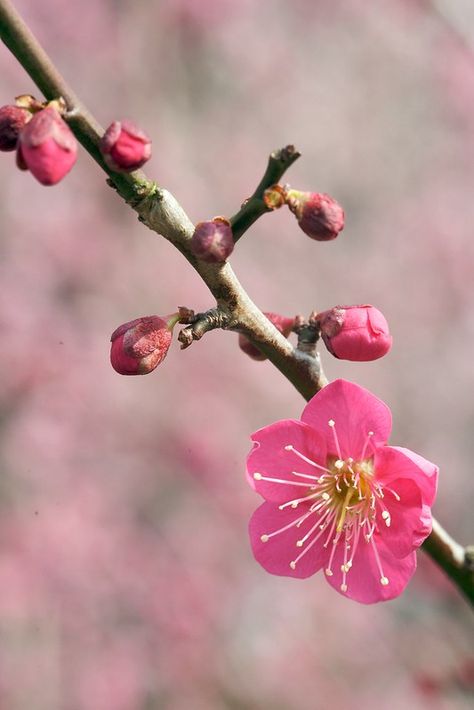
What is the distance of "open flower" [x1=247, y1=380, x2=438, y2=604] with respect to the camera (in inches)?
44.6

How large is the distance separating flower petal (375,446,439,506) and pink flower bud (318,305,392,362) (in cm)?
15

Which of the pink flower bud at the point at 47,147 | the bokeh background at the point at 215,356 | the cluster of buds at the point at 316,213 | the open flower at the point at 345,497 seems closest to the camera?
the pink flower bud at the point at 47,147

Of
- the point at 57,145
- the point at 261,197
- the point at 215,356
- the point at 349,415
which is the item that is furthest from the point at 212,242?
the point at 215,356

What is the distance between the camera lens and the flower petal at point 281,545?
1.20m

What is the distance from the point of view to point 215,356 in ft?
13.8

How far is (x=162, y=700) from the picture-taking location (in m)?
3.31

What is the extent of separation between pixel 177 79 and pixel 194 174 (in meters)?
0.54

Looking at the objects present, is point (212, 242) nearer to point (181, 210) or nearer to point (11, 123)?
point (181, 210)

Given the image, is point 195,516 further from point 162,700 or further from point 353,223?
point 353,223

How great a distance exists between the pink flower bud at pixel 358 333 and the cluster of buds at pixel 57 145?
0.35 m

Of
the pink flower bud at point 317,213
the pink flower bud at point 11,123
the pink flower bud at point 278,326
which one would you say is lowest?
the pink flower bud at point 278,326

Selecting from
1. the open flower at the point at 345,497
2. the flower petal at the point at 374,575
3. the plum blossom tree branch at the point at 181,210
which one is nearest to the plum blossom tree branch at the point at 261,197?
the plum blossom tree branch at the point at 181,210

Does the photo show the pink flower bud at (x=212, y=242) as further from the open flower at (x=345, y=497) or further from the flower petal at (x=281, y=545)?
the flower petal at (x=281, y=545)

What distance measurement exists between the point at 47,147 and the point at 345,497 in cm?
76
